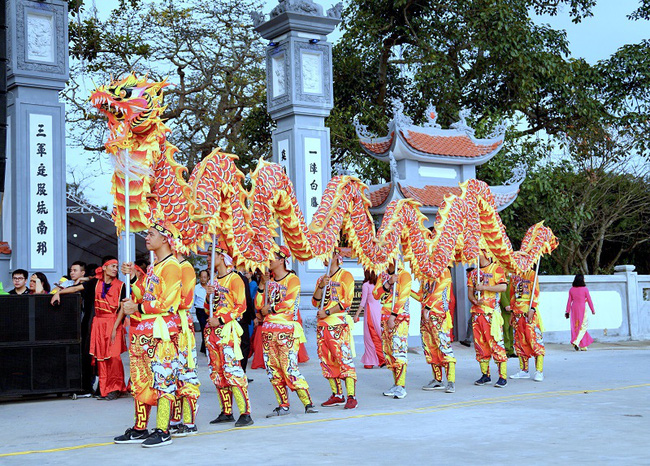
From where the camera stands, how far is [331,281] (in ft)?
25.4

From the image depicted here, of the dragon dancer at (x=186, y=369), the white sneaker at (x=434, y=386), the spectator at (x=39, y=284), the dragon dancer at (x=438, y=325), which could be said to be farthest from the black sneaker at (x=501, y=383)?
the spectator at (x=39, y=284)

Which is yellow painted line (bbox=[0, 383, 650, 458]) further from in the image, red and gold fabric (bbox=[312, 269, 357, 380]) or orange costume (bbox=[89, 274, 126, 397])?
orange costume (bbox=[89, 274, 126, 397])

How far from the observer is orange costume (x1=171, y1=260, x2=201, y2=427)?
20.0ft

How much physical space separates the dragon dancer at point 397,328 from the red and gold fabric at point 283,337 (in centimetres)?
153

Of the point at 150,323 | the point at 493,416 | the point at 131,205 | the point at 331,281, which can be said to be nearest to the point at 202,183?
the point at 131,205

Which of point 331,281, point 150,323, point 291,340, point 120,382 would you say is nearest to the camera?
point 150,323

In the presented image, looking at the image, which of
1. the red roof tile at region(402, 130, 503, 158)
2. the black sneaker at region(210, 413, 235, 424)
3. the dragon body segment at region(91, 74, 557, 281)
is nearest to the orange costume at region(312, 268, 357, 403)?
the dragon body segment at region(91, 74, 557, 281)

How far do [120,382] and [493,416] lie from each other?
4.04 m

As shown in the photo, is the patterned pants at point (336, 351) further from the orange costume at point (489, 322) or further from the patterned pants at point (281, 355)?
the orange costume at point (489, 322)

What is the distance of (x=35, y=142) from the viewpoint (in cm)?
1123

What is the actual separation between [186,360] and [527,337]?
4.81m

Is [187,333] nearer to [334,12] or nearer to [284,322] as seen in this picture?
[284,322]

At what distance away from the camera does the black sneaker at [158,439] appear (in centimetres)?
569

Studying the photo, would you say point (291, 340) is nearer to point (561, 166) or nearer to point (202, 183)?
point (202, 183)
